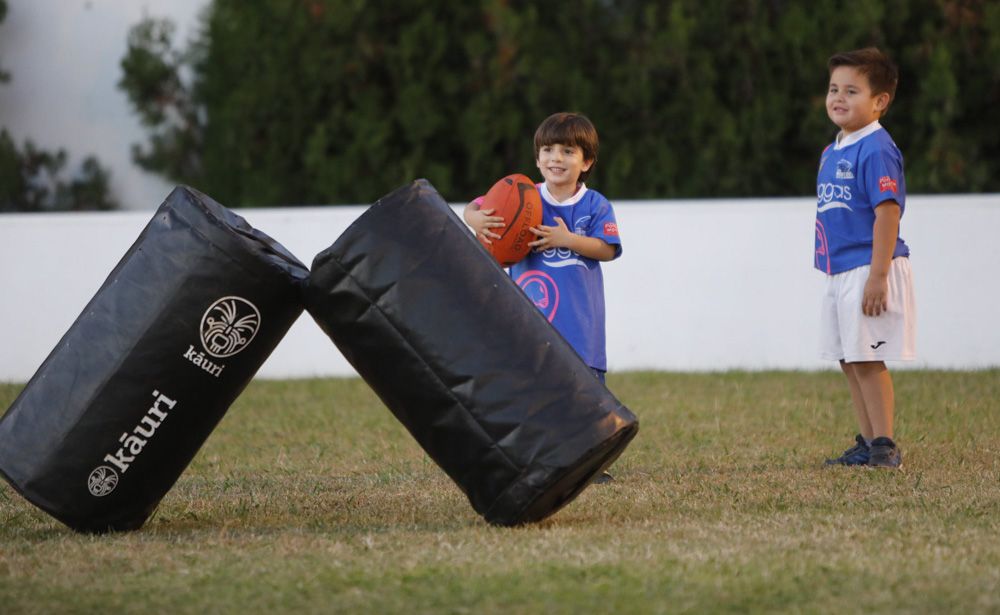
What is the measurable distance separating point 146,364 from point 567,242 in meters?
1.70

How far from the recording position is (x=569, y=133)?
17.4 ft

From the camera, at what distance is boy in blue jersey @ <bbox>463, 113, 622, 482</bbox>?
17.3 ft

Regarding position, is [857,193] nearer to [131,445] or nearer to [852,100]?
[852,100]

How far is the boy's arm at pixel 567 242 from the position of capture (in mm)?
5148

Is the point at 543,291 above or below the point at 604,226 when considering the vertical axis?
below

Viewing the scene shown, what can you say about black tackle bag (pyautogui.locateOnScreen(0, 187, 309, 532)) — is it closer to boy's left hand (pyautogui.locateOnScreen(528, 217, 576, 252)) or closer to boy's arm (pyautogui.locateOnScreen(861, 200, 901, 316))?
boy's left hand (pyautogui.locateOnScreen(528, 217, 576, 252))

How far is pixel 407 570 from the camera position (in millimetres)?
3568

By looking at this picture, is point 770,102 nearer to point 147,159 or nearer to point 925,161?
point 925,161

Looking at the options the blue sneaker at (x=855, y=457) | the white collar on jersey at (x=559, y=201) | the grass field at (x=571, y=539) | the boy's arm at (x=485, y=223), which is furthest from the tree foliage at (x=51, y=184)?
the blue sneaker at (x=855, y=457)

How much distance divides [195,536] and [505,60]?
822 cm

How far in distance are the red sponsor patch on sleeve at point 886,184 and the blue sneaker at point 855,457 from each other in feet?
3.30

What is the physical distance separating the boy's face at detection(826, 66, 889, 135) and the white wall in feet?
14.6

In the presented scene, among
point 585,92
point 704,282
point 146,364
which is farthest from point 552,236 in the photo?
point 585,92

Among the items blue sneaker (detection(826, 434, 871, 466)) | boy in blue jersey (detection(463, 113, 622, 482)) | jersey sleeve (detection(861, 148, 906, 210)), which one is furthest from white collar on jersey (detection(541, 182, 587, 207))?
blue sneaker (detection(826, 434, 871, 466))
